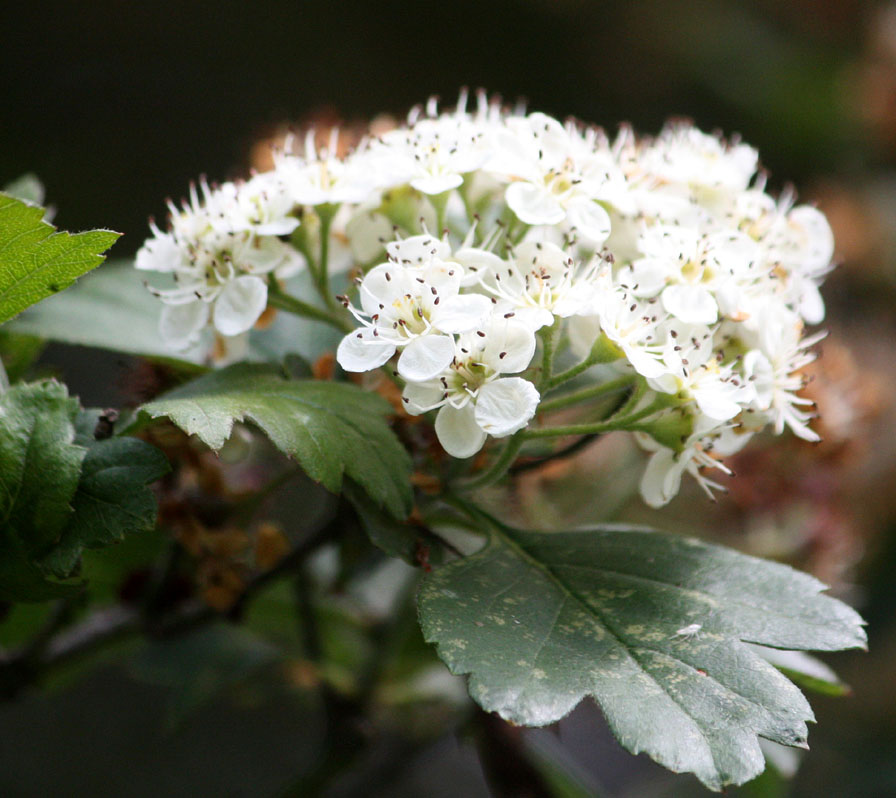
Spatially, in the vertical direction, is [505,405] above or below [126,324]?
above

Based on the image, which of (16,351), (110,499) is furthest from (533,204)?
(16,351)

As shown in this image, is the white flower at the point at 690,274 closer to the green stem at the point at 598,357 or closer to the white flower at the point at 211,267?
the green stem at the point at 598,357

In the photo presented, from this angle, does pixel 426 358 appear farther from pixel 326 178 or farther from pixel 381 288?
pixel 326 178

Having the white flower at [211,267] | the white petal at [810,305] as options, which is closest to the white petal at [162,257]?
the white flower at [211,267]

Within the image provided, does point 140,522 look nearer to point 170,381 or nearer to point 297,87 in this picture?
point 170,381

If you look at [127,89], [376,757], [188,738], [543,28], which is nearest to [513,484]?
[376,757]

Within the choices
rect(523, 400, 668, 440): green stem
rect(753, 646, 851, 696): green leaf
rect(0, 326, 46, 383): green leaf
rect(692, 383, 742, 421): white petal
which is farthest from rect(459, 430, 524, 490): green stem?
rect(0, 326, 46, 383): green leaf

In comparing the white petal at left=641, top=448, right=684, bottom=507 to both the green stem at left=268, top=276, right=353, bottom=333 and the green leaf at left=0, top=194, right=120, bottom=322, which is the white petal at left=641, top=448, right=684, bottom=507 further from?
the green leaf at left=0, top=194, right=120, bottom=322
